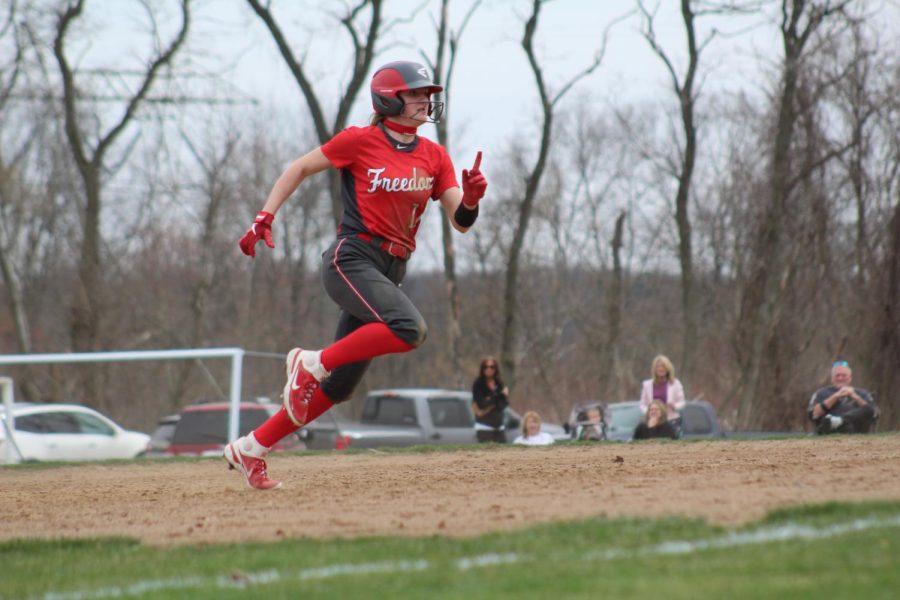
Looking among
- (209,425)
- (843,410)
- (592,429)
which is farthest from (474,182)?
(209,425)

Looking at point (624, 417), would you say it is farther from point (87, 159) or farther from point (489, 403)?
point (87, 159)

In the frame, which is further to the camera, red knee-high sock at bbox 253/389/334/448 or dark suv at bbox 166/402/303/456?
dark suv at bbox 166/402/303/456

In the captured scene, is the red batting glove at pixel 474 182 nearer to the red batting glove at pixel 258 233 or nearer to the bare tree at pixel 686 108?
the red batting glove at pixel 258 233

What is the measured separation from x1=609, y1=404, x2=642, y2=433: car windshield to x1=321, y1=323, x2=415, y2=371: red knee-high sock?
46.0ft

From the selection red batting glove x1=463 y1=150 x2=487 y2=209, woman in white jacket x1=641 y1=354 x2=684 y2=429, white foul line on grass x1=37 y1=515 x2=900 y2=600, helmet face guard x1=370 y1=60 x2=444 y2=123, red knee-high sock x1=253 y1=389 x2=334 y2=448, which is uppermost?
helmet face guard x1=370 y1=60 x2=444 y2=123

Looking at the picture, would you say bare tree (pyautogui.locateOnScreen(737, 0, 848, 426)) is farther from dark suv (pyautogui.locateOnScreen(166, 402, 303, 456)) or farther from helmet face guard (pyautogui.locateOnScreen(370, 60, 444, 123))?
helmet face guard (pyautogui.locateOnScreen(370, 60, 444, 123))

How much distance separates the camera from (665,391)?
→ 1554 cm

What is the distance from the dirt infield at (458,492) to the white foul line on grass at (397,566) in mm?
414

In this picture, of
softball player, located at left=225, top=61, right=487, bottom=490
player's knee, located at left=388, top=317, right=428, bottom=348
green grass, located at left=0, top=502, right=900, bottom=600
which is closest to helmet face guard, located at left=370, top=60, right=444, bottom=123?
softball player, located at left=225, top=61, right=487, bottom=490

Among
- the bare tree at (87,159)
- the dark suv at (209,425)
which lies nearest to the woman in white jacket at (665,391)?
the dark suv at (209,425)

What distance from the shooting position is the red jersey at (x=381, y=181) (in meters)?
7.14

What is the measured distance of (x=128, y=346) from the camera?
1799 inches

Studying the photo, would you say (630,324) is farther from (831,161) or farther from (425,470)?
(425,470)

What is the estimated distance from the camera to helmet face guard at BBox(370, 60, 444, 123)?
23.7 ft
